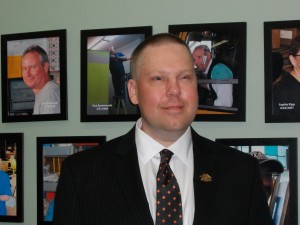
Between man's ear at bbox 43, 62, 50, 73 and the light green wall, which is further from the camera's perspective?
man's ear at bbox 43, 62, 50, 73

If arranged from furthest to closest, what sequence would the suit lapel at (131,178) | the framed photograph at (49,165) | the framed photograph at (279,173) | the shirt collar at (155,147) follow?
the framed photograph at (49,165), the framed photograph at (279,173), the shirt collar at (155,147), the suit lapel at (131,178)

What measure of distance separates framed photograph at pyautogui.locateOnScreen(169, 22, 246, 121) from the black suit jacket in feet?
1.43

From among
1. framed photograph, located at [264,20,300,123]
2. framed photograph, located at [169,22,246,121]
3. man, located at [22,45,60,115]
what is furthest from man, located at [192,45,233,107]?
man, located at [22,45,60,115]

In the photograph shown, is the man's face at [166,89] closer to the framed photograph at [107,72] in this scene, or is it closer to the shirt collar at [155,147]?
the shirt collar at [155,147]

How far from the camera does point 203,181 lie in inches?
52.9

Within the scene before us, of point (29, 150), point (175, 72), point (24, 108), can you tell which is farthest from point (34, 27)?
point (175, 72)

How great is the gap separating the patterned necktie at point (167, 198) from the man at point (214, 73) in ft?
1.90

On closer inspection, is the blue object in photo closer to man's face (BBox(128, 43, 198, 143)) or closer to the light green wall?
the light green wall

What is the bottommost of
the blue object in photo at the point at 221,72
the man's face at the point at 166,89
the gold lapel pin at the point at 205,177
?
the gold lapel pin at the point at 205,177

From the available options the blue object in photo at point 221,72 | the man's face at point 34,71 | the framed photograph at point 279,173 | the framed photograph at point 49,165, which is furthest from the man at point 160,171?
the man's face at point 34,71

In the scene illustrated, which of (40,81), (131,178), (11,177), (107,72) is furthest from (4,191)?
(131,178)

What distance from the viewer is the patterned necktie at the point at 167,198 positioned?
4.20ft

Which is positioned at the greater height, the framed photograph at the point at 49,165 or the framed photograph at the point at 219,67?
→ the framed photograph at the point at 219,67

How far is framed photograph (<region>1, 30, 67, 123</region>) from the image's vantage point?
2.05 meters
